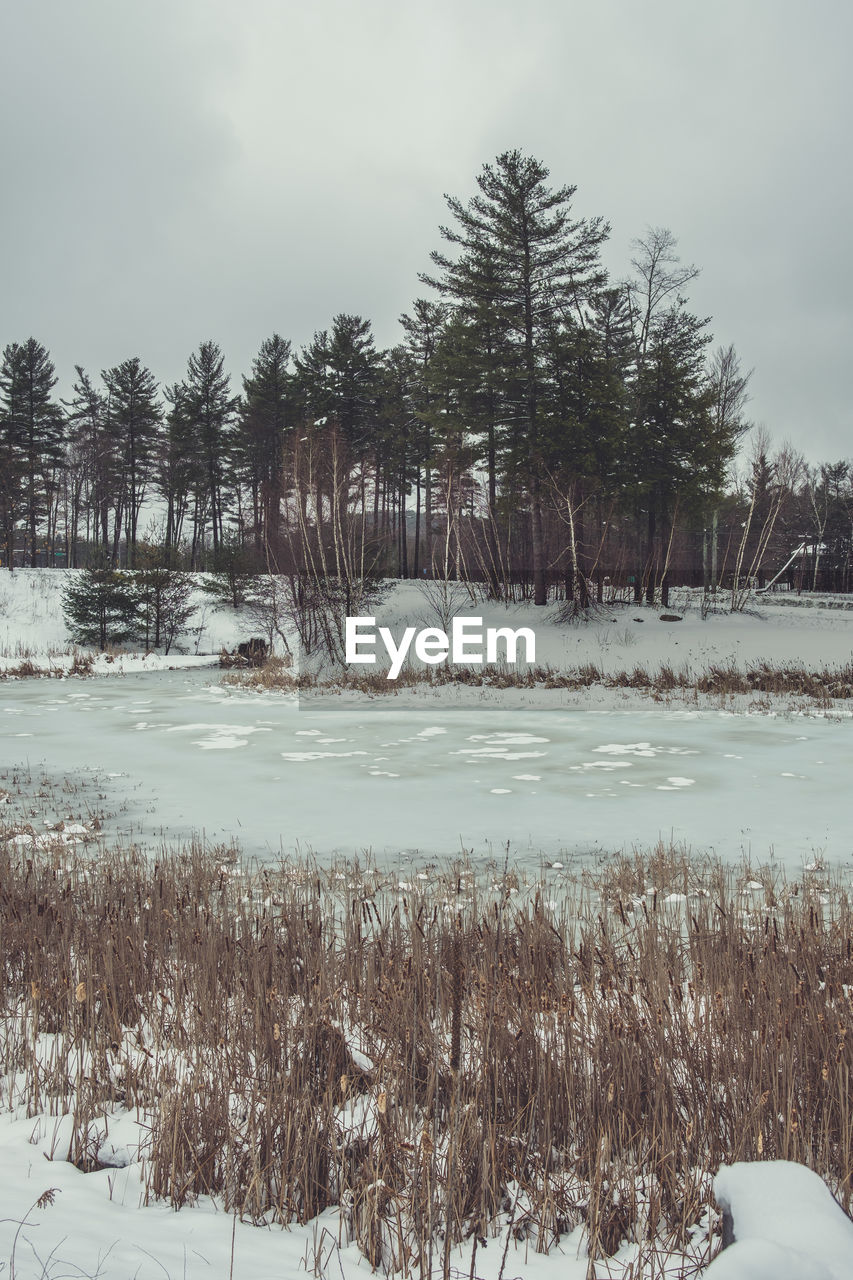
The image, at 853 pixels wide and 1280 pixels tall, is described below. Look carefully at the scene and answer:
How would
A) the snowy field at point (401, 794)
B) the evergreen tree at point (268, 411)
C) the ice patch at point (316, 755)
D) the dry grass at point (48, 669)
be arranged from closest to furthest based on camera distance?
the snowy field at point (401, 794) < the ice patch at point (316, 755) < the dry grass at point (48, 669) < the evergreen tree at point (268, 411)

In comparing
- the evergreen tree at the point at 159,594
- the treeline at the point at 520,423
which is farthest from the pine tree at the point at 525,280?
the evergreen tree at the point at 159,594

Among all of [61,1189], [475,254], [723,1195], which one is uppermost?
[475,254]

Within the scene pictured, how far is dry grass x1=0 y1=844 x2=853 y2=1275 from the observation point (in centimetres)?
252

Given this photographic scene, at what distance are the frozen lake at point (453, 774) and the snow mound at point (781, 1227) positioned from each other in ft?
18.5

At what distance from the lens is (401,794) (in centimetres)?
1072

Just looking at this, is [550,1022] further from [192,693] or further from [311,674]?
Result: [311,674]

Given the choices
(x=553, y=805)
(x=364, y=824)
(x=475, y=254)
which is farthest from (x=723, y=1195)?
(x=475, y=254)

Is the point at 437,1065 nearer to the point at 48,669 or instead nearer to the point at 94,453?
the point at 48,669

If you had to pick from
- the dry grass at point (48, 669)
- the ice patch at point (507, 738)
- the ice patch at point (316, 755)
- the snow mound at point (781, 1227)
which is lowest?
the ice patch at point (316, 755)

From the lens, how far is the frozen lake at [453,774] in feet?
28.5

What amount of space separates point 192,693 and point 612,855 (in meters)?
16.1

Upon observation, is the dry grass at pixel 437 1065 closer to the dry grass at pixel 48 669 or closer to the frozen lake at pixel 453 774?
the frozen lake at pixel 453 774

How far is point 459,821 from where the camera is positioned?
30.7 ft

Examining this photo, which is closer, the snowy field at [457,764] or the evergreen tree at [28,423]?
the snowy field at [457,764]
